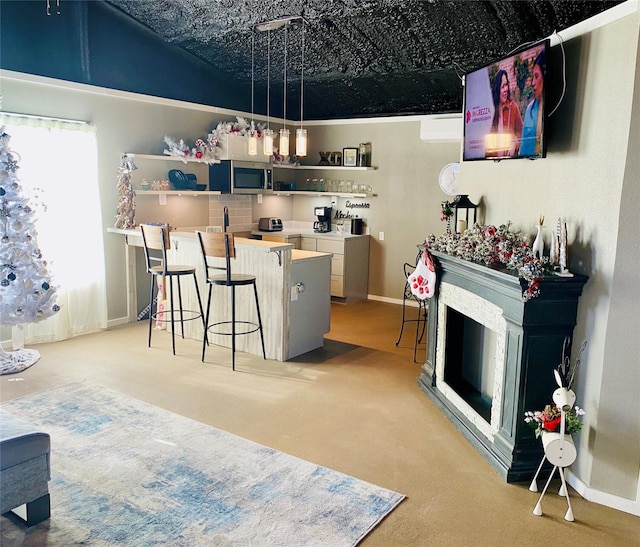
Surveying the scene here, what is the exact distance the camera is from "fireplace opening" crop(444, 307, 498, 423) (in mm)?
3799

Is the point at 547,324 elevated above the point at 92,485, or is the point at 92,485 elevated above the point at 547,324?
the point at 547,324

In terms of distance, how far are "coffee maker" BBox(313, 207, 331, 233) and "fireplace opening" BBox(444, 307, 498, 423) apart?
3.83 meters

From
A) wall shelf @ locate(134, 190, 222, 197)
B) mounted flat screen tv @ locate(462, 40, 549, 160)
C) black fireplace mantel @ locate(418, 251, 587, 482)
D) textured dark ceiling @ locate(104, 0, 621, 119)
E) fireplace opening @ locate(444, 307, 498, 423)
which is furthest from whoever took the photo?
wall shelf @ locate(134, 190, 222, 197)

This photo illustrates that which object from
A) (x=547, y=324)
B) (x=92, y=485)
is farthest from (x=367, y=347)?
(x=92, y=485)

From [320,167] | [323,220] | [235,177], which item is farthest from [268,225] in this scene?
[320,167]

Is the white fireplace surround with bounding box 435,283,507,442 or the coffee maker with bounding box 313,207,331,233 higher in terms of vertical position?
the coffee maker with bounding box 313,207,331,233

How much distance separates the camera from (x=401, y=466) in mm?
3186

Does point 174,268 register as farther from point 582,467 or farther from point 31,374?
point 582,467

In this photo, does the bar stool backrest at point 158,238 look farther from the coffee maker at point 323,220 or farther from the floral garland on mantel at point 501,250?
the coffee maker at point 323,220

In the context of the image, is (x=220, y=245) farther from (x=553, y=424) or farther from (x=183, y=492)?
(x=553, y=424)

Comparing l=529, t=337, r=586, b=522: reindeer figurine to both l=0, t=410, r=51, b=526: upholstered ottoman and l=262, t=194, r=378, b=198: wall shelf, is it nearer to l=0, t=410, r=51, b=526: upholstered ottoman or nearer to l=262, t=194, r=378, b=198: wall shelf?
l=0, t=410, r=51, b=526: upholstered ottoman

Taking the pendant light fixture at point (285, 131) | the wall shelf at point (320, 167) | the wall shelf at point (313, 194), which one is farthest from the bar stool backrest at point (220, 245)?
the wall shelf at point (320, 167)

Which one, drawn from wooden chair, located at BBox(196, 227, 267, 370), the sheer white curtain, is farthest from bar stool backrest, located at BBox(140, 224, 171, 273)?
the sheer white curtain

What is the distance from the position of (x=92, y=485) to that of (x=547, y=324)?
2.50m
